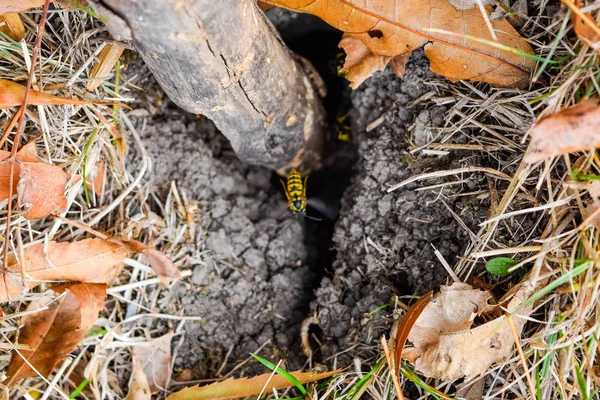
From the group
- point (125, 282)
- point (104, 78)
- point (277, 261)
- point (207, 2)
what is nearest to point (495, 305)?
point (277, 261)

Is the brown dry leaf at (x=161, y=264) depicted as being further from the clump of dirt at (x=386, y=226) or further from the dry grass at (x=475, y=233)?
the clump of dirt at (x=386, y=226)

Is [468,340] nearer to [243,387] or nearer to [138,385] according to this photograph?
[243,387]

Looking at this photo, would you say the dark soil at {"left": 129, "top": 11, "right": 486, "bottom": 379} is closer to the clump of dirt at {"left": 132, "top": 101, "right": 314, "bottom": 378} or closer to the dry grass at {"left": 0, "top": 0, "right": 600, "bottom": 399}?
the clump of dirt at {"left": 132, "top": 101, "right": 314, "bottom": 378}

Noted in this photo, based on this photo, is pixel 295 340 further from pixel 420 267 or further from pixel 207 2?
pixel 207 2

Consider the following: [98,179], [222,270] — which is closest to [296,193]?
[222,270]

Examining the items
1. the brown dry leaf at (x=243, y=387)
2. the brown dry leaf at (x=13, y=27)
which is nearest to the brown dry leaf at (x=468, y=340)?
the brown dry leaf at (x=243, y=387)

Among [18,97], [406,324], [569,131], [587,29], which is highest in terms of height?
[587,29]
